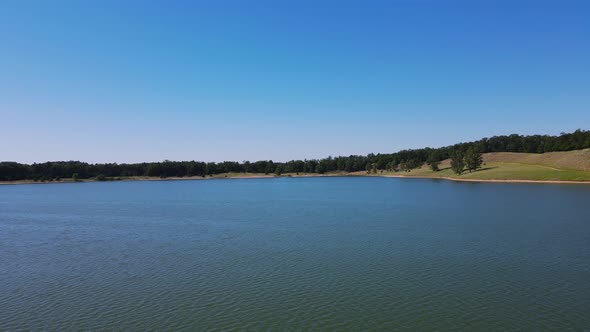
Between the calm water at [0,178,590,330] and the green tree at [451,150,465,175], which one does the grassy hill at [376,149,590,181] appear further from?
the calm water at [0,178,590,330]

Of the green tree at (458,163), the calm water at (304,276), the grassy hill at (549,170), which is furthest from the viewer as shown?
the green tree at (458,163)

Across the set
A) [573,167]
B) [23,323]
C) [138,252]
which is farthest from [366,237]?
[573,167]

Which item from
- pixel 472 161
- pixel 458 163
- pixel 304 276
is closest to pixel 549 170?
pixel 472 161

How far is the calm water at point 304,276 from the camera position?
19.4 meters

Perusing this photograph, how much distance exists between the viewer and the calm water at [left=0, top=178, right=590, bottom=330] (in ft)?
63.6

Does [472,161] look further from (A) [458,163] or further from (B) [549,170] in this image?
(B) [549,170]

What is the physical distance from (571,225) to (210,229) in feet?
133

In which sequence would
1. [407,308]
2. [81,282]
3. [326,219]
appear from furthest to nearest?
[326,219]
[81,282]
[407,308]

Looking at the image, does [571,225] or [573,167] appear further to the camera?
[573,167]

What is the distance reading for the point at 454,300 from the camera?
21.4 m

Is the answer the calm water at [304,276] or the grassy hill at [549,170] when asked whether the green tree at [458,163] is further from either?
the calm water at [304,276]

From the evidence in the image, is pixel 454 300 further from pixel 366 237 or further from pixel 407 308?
pixel 366 237

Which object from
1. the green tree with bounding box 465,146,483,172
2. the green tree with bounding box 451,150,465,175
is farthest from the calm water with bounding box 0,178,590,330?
the green tree with bounding box 465,146,483,172

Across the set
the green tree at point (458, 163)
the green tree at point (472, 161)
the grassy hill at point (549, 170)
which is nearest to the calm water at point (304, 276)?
the grassy hill at point (549, 170)
